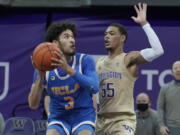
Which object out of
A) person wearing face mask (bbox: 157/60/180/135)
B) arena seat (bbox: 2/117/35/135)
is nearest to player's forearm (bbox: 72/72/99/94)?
arena seat (bbox: 2/117/35/135)

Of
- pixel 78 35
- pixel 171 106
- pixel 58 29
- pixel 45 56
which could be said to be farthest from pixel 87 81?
pixel 78 35

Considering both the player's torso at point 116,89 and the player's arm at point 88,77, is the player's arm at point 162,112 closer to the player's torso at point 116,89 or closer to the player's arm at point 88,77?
the player's torso at point 116,89

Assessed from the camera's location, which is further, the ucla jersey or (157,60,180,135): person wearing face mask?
(157,60,180,135): person wearing face mask

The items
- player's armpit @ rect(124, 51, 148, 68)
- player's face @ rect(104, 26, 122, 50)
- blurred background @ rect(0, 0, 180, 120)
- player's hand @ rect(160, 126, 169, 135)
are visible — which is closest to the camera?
player's armpit @ rect(124, 51, 148, 68)

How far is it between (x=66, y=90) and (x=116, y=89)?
1.14 metres

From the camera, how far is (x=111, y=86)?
29.1 ft

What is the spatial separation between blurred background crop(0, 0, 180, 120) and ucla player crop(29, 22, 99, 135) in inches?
252

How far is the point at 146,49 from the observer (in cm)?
870

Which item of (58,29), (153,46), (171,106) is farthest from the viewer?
(171,106)

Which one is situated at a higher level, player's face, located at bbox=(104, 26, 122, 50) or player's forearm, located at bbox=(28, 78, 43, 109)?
player's face, located at bbox=(104, 26, 122, 50)

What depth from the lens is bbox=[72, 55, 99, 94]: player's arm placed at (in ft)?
24.9

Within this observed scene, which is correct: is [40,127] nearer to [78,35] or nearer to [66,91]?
[78,35]

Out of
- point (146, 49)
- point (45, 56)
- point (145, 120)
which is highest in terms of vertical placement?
point (146, 49)

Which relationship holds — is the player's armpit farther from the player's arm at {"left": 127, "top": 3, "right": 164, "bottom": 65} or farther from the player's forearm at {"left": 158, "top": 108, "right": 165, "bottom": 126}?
the player's forearm at {"left": 158, "top": 108, "right": 165, "bottom": 126}
